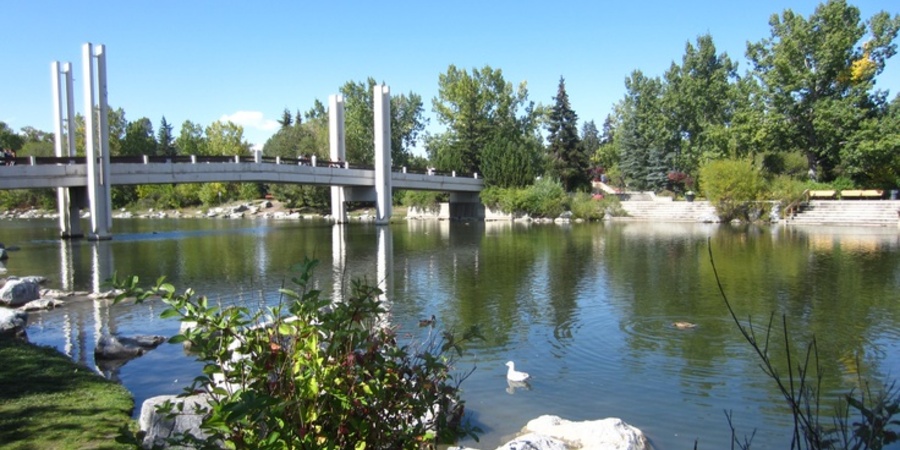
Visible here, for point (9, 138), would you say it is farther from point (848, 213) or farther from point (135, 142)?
point (848, 213)

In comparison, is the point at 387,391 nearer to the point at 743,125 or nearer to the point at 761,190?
the point at 761,190

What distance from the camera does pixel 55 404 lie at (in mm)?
6223

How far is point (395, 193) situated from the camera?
68688 millimetres

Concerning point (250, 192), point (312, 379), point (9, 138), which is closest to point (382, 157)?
point (250, 192)

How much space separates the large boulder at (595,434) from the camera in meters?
5.79

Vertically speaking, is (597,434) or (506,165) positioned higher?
(506,165)

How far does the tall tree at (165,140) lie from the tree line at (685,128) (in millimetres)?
475

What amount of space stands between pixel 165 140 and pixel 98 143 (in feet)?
209

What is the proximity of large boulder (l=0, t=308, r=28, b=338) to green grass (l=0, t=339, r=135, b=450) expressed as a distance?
6.21 feet

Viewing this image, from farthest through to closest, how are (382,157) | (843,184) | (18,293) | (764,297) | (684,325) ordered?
(382,157), (843,184), (18,293), (764,297), (684,325)

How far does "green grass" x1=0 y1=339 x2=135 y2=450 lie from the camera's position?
525cm

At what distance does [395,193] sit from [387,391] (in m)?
66.2

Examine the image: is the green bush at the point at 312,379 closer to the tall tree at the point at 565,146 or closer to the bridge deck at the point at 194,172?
the bridge deck at the point at 194,172

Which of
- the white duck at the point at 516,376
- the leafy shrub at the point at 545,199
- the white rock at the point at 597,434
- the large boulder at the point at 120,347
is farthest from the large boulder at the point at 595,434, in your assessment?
the leafy shrub at the point at 545,199
